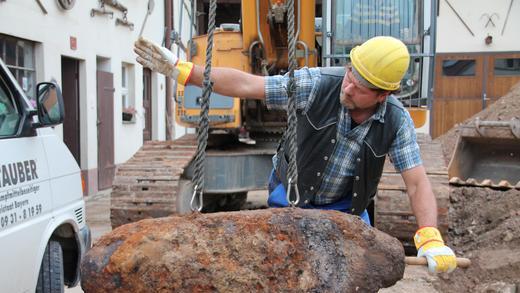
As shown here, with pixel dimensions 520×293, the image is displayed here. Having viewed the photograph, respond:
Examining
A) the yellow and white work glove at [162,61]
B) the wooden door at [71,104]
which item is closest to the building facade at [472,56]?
the wooden door at [71,104]

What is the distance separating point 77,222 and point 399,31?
12.4 feet

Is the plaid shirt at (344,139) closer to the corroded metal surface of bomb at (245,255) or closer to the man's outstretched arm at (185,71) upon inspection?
the man's outstretched arm at (185,71)

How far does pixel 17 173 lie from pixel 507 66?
13.6 metres

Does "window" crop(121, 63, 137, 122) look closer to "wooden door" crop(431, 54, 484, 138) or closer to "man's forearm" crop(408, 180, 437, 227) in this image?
"wooden door" crop(431, 54, 484, 138)

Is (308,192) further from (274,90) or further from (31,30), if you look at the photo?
(31,30)

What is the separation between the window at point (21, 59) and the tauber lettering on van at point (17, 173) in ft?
15.1

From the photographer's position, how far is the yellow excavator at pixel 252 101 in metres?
5.57

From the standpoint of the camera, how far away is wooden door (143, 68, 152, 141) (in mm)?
13312

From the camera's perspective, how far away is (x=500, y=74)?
47.6 feet

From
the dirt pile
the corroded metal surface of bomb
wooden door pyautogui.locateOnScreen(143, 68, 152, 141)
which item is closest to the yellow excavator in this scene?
the dirt pile

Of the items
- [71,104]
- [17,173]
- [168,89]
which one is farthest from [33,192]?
[168,89]

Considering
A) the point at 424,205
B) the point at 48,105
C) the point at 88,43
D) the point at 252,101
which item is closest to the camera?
the point at 424,205

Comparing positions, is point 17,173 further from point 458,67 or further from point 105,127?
point 458,67

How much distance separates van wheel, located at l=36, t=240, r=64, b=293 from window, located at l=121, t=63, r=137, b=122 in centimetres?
821
